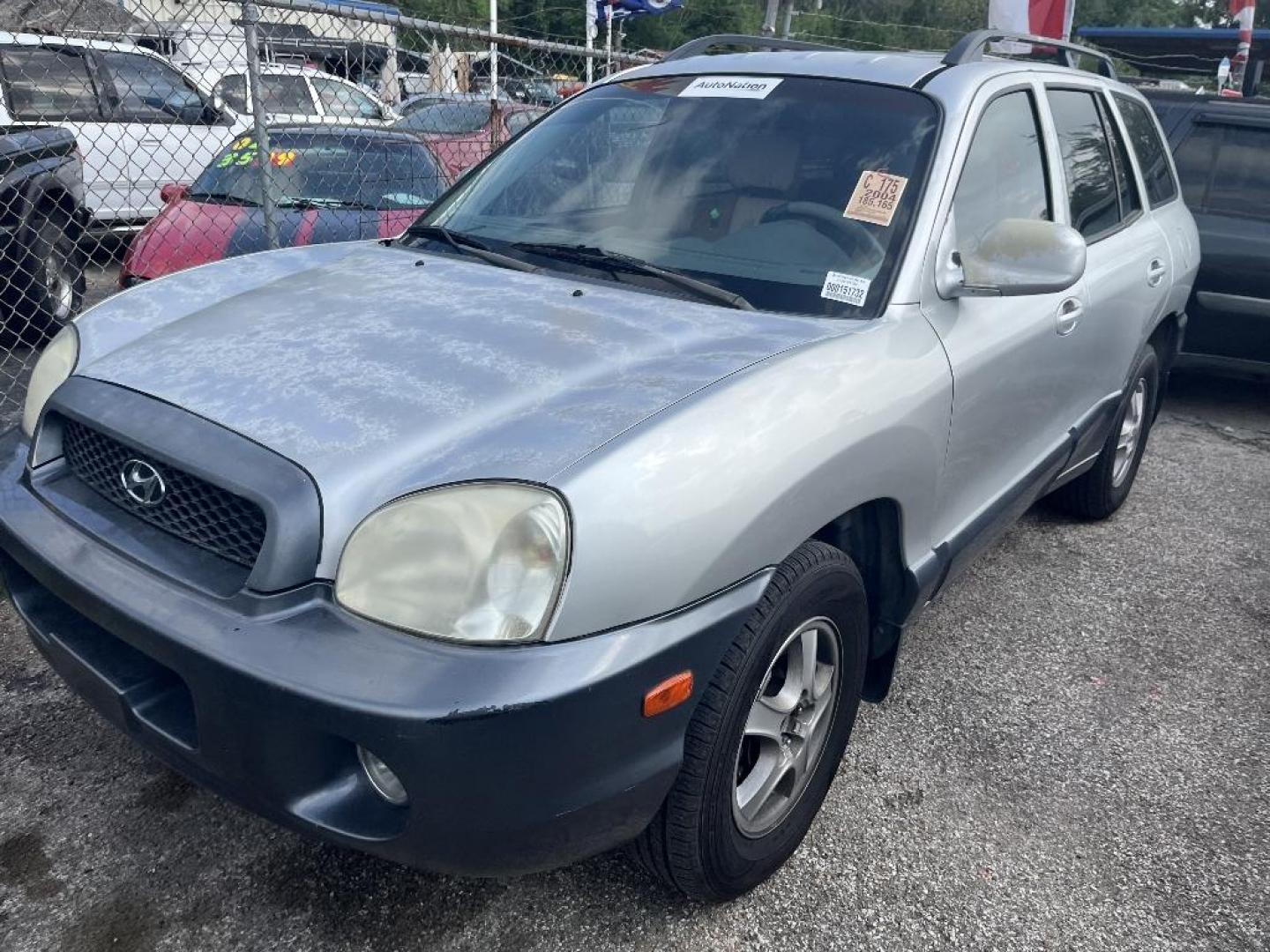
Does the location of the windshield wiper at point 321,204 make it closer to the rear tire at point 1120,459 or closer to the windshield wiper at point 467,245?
the windshield wiper at point 467,245

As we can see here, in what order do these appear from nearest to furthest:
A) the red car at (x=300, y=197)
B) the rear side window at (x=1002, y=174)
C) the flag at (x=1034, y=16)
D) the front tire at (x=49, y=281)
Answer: the rear side window at (x=1002, y=174) → the front tire at (x=49, y=281) → the red car at (x=300, y=197) → the flag at (x=1034, y=16)

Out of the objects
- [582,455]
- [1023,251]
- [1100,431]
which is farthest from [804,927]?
[1100,431]

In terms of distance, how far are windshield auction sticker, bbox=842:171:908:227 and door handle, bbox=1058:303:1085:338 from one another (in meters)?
0.82

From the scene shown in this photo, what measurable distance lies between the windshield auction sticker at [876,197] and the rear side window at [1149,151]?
1951 millimetres

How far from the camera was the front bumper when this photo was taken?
5.14 feet

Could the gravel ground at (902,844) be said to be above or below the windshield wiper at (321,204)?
below

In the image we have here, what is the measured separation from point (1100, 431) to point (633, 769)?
2.69 m

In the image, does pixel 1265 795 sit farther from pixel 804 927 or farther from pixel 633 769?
pixel 633 769

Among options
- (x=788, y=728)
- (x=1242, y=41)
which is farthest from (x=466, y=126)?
(x=788, y=728)

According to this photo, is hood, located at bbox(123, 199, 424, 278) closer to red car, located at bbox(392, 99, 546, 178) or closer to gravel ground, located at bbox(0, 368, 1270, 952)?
red car, located at bbox(392, 99, 546, 178)

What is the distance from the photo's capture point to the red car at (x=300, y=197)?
5.97 metres

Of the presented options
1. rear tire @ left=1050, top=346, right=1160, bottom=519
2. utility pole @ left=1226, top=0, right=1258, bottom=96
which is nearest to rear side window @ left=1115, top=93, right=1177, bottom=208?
rear tire @ left=1050, top=346, right=1160, bottom=519

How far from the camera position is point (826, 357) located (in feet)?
7.05

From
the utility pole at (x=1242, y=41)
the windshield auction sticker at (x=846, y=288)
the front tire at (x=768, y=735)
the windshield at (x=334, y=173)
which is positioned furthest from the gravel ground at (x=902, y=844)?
the utility pole at (x=1242, y=41)
